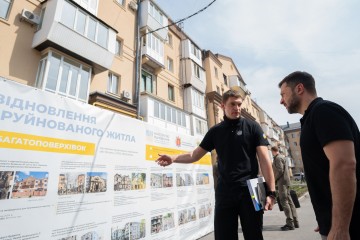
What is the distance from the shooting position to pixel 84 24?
10.8m

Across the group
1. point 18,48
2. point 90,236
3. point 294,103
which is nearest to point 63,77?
point 18,48

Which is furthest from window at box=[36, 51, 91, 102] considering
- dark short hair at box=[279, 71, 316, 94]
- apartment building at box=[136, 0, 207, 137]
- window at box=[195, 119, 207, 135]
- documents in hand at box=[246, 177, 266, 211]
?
window at box=[195, 119, 207, 135]

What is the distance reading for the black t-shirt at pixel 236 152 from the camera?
2512 millimetres

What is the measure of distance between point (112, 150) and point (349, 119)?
12.0ft

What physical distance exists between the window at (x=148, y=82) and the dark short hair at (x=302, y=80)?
14446 mm

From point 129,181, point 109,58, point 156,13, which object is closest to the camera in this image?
point 129,181

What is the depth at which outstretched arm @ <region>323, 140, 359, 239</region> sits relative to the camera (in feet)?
4.52

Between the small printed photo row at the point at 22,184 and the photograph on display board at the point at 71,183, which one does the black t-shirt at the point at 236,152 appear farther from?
→ the small printed photo row at the point at 22,184

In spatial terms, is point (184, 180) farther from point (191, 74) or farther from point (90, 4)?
point (191, 74)

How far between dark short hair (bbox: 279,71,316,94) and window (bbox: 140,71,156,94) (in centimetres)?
1445

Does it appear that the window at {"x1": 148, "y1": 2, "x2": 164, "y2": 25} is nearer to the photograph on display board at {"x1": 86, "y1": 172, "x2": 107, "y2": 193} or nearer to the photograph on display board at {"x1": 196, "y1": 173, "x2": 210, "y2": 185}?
the photograph on display board at {"x1": 196, "y1": 173, "x2": 210, "y2": 185}

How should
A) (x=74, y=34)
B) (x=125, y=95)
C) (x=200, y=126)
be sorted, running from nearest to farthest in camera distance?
1. (x=74, y=34)
2. (x=125, y=95)
3. (x=200, y=126)

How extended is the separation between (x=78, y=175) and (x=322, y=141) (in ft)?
11.2

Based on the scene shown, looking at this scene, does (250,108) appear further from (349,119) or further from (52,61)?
(349,119)
